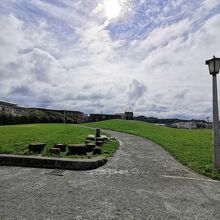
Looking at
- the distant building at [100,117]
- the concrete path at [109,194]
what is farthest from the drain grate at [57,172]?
the distant building at [100,117]

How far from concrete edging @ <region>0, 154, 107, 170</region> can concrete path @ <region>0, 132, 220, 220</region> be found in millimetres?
355

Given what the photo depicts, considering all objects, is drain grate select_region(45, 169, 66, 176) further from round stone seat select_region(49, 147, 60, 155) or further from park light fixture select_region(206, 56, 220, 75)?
park light fixture select_region(206, 56, 220, 75)

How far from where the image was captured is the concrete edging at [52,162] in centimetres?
846

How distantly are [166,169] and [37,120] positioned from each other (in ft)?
133

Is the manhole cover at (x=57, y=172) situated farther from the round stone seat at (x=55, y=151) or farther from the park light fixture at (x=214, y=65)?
the park light fixture at (x=214, y=65)

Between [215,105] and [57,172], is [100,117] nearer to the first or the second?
[215,105]

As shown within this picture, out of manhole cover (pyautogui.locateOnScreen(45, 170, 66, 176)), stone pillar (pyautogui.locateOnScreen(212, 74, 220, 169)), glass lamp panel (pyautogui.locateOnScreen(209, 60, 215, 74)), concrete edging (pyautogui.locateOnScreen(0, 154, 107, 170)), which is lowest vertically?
manhole cover (pyautogui.locateOnScreen(45, 170, 66, 176))

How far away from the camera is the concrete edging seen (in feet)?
27.8

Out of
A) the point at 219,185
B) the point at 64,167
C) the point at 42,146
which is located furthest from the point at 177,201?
the point at 42,146

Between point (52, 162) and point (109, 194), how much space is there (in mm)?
3490

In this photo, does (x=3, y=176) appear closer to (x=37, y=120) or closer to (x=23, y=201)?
(x=23, y=201)

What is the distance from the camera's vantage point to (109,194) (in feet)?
19.0

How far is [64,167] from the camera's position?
8641 mm

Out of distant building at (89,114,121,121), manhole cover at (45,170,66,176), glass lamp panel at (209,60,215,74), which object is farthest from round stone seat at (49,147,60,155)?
distant building at (89,114,121,121)
